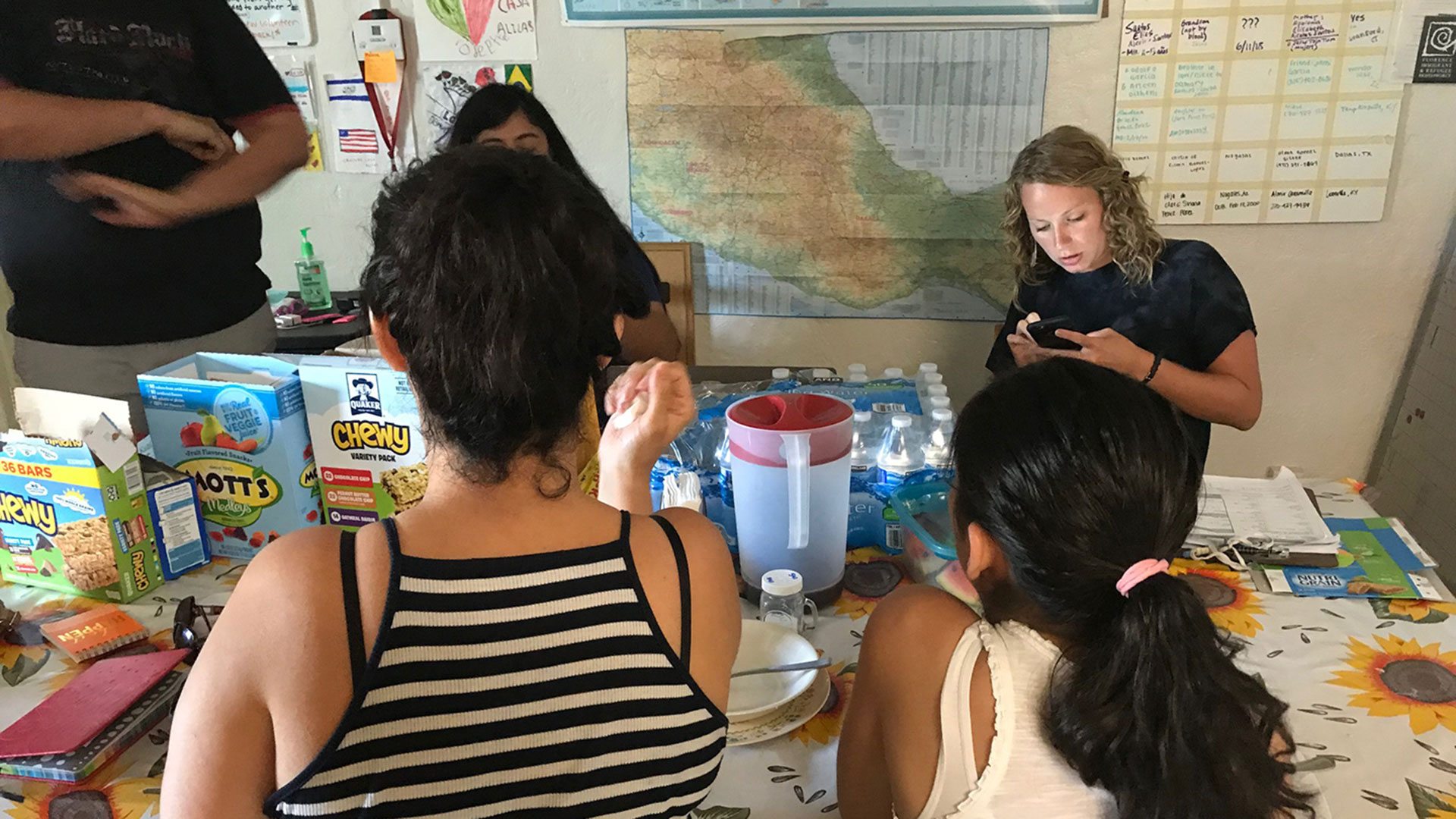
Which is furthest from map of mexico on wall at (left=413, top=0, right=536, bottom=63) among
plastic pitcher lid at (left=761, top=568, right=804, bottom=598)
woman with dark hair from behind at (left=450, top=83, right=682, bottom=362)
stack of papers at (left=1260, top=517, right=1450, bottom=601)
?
stack of papers at (left=1260, top=517, right=1450, bottom=601)

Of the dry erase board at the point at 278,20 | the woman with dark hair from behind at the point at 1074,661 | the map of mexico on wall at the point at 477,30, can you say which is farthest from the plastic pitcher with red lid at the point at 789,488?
the dry erase board at the point at 278,20

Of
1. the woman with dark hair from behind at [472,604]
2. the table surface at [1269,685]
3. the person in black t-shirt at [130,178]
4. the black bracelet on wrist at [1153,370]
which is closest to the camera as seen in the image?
the woman with dark hair from behind at [472,604]

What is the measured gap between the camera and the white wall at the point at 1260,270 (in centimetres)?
232

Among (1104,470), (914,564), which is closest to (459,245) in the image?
(1104,470)

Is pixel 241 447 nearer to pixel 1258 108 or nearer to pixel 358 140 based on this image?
pixel 358 140

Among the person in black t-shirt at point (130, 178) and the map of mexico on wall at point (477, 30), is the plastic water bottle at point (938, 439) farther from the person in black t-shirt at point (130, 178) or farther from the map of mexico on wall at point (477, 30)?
the map of mexico on wall at point (477, 30)

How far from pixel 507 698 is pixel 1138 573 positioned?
51 centimetres

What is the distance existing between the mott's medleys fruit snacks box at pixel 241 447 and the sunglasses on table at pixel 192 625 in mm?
198

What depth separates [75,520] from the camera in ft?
3.91

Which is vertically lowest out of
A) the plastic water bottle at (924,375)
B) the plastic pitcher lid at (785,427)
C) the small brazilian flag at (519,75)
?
the plastic water bottle at (924,375)

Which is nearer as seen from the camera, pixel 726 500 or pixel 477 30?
pixel 726 500

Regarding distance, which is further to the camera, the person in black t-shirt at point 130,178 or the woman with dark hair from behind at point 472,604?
the person in black t-shirt at point 130,178

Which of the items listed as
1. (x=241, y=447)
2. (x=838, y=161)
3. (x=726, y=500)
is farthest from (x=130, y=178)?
(x=838, y=161)

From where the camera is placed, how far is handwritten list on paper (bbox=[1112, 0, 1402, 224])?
2.22 m
